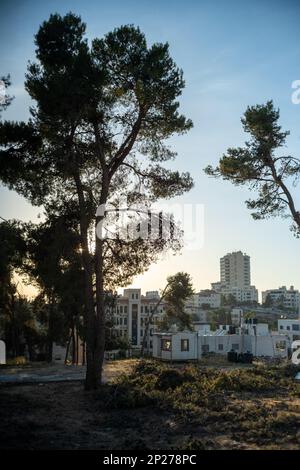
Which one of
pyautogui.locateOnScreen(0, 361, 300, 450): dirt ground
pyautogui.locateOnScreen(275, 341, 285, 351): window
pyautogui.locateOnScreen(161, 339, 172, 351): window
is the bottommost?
pyautogui.locateOnScreen(275, 341, 285, 351): window

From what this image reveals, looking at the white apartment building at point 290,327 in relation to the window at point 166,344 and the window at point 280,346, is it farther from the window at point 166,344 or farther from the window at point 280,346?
the window at point 166,344

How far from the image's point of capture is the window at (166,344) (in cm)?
4015

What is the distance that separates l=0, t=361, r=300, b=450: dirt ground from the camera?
9.06 meters

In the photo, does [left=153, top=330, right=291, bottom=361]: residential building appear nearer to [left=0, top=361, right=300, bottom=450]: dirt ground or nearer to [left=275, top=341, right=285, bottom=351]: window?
[left=275, top=341, right=285, bottom=351]: window

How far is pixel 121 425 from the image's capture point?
1117 cm

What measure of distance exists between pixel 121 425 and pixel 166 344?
30.2 m

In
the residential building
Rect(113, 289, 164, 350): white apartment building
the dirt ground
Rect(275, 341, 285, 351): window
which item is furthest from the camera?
Rect(113, 289, 164, 350): white apartment building

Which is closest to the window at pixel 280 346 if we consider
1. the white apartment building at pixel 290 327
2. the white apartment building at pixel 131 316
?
the white apartment building at pixel 290 327

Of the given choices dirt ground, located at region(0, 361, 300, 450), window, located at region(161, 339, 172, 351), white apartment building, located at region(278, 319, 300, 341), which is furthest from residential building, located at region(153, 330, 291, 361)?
dirt ground, located at region(0, 361, 300, 450)

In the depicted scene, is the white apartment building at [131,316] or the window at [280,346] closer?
the window at [280,346]

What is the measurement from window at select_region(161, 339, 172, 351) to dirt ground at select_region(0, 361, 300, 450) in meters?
24.7

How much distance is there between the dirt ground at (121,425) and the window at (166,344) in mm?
A: 24664

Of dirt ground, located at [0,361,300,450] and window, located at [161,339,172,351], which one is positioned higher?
dirt ground, located at [0,361,300,450]
